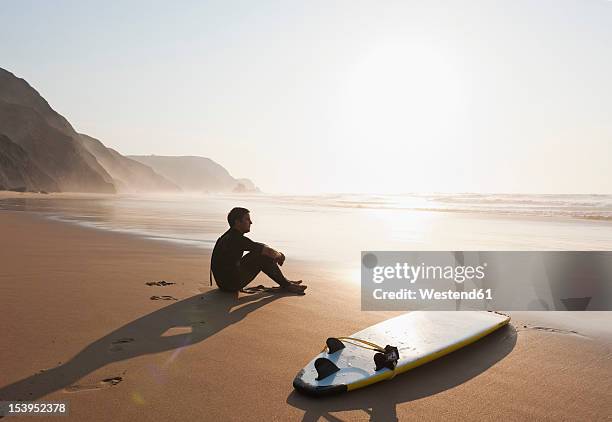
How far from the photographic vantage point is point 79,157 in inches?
3142

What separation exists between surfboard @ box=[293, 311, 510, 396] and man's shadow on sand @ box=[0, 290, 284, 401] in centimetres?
139

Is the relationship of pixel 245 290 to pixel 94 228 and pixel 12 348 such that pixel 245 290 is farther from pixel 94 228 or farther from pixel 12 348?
pixel 94 228

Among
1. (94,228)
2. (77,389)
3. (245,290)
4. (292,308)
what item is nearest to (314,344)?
(292,308)

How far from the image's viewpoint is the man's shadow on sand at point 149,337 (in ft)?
10.00

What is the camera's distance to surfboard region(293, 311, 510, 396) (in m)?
Result: 3.13

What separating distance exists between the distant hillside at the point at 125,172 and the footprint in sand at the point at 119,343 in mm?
111904

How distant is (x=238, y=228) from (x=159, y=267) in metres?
2.68

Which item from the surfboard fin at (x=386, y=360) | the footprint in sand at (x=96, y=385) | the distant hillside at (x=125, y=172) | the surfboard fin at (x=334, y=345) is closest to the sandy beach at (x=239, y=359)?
the footprint in sand at (x=96, y=385)

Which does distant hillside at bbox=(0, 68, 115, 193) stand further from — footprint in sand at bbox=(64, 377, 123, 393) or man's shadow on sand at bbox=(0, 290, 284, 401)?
footprint in sand at bbox=(64, 377, 123, 393)

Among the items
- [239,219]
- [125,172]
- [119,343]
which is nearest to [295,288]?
[239,219]

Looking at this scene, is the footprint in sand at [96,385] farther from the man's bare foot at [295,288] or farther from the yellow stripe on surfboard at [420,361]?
the man's bare foot at [295,288]

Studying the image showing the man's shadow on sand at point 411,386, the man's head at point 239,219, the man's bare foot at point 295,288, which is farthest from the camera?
the man's bare foot at point 295,288

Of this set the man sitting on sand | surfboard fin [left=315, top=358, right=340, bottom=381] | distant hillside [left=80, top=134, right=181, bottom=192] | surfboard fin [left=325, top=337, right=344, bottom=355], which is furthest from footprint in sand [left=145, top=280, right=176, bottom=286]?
distant hillside [left=80, top=134, right=181, bottom=192]

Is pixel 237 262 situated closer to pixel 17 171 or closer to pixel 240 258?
pixel 240 258
